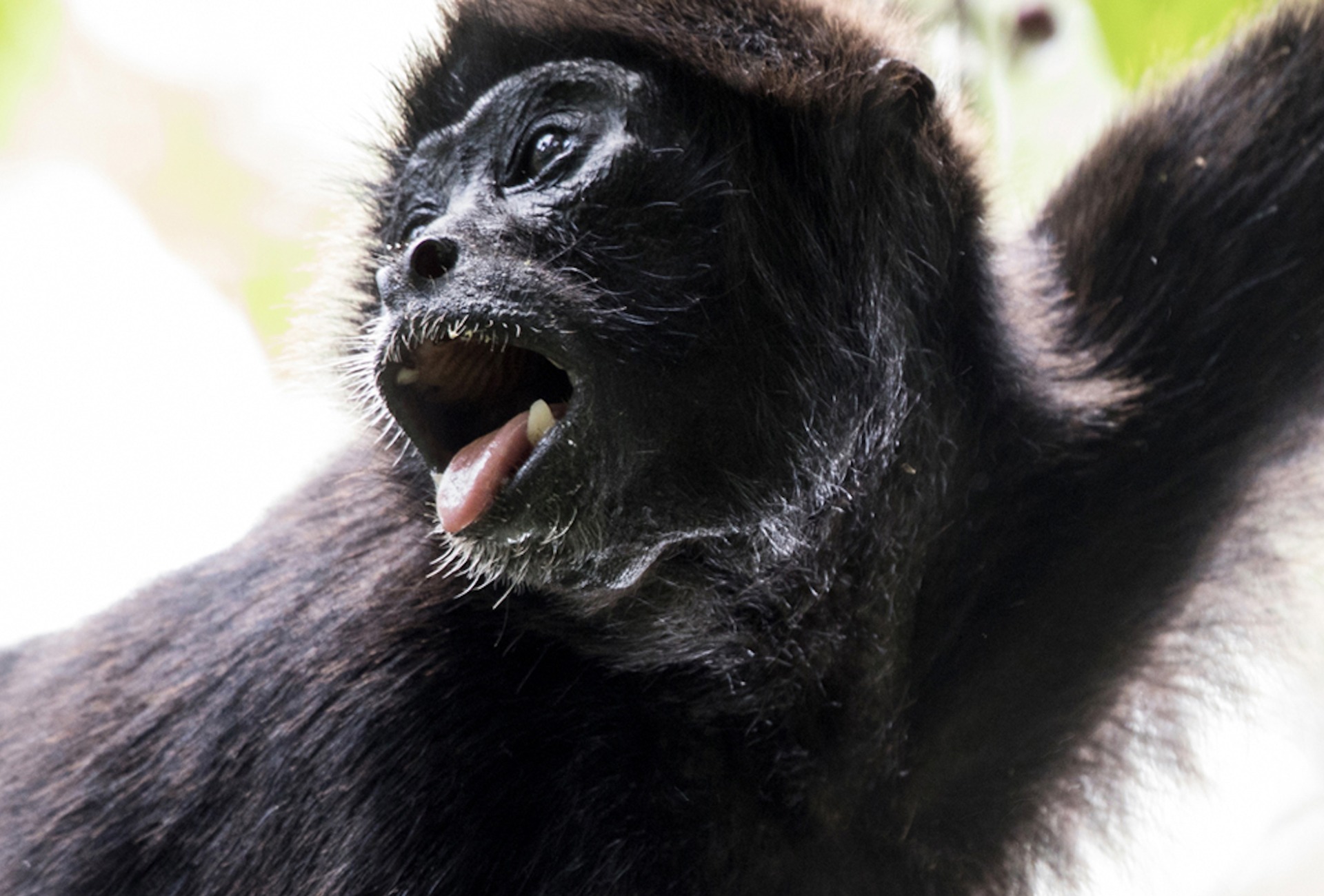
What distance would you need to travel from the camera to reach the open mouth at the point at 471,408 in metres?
2.95

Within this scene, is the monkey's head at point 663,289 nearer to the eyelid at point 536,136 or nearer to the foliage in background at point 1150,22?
the eyelid at point 536,136

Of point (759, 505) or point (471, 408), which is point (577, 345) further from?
point (759, 505)

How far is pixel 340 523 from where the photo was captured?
373 centimetres

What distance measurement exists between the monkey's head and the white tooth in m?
0.01

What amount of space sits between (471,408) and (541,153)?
0.61 metres

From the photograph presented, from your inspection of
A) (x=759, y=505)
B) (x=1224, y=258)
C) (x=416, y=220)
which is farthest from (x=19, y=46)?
(x=1224, y=258)

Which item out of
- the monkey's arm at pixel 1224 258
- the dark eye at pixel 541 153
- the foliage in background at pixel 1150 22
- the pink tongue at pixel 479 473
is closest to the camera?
the pink tongue at pixel 479 473

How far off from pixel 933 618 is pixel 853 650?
205 mm

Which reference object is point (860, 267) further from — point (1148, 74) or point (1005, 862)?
point (1005, 862)

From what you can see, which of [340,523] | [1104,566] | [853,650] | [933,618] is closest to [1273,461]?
[1104,566]

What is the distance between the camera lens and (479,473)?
2969mm

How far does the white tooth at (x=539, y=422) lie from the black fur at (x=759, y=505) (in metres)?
0.09

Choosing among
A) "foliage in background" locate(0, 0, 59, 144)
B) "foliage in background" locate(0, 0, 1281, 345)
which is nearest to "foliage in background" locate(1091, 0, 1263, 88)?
"foliage in background" locate(0, 0, 1281, 345)

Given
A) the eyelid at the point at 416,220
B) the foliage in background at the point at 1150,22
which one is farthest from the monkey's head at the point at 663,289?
the foliage in background at the point at 1150,22
